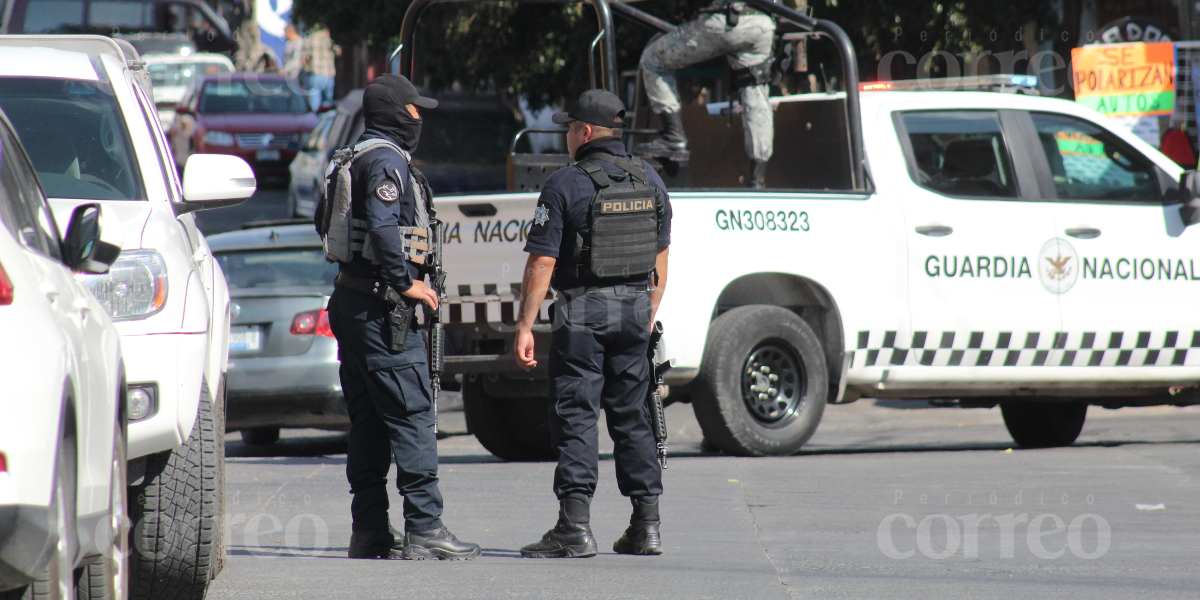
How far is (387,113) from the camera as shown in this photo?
550 centimetres

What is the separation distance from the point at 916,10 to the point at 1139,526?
365 inches

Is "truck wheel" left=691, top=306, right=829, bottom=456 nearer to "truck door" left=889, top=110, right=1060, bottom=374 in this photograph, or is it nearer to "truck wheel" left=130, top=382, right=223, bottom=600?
"truck door" left=889, top=110, right=1060, bottom=374

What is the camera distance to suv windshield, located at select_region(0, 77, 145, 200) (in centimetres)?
489

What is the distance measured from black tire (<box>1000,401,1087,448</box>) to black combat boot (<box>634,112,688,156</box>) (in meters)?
2.74

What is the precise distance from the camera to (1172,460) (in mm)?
8852

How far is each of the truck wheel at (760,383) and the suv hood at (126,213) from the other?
13.1ft

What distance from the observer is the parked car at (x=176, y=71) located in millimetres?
26797

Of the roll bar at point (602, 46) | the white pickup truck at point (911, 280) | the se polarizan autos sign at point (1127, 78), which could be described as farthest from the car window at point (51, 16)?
the white pickup truck at point (911, 280)

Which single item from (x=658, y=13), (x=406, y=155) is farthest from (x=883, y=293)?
(x=658, y=13)

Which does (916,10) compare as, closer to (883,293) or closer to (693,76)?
(693,76)

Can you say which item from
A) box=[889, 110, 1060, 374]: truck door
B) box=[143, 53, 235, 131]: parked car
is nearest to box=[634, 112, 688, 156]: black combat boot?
box=[889, 110, 1060, 374]: truck door

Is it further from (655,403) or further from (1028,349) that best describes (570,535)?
(1028,349)

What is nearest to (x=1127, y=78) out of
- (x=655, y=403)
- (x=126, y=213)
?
(x=655, y=403)

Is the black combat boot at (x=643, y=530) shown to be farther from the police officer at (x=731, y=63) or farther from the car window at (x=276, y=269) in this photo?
the car window at (x=276, y=269)
